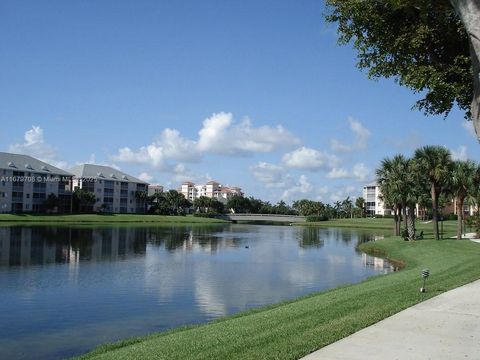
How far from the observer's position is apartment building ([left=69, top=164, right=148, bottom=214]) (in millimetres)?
160625

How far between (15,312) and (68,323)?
3.04 metres

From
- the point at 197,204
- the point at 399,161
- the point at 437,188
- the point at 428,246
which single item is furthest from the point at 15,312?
the point at 197,204

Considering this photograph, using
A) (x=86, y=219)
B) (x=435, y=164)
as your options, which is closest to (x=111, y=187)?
(x=86, y=219)

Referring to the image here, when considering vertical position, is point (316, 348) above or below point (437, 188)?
below

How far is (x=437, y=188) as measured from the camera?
170 feet

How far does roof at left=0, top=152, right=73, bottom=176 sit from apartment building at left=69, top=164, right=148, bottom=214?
36.5 ft

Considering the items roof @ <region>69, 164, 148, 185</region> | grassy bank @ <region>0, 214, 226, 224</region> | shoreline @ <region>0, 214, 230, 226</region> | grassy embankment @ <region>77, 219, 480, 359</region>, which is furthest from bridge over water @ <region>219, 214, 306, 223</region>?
grassy embankment @ <region>77, 219, 480, 359</region>

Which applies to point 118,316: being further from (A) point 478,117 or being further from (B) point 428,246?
(B) point 428,246

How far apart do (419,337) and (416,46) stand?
6871 mm

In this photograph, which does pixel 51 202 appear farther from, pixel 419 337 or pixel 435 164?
pixel 419 337

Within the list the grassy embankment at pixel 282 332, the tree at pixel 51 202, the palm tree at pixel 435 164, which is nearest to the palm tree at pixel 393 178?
the palm tree at pixel 435 164

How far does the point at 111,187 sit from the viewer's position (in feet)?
544

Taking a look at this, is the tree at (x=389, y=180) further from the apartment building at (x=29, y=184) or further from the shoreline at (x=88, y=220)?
the apartment building at (x=29, y=184)

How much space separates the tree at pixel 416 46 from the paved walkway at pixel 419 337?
16.5 ft
